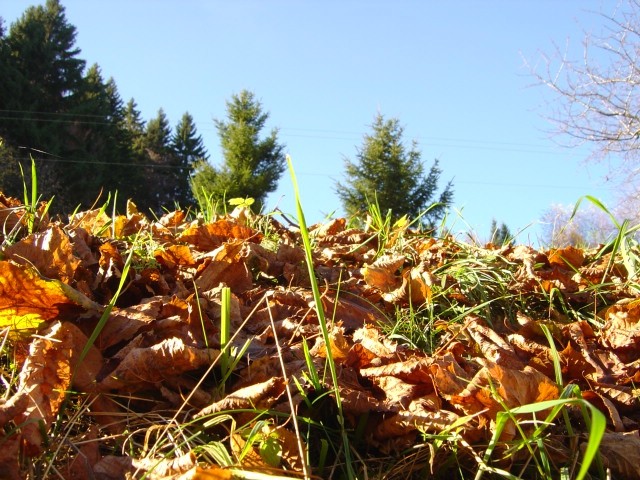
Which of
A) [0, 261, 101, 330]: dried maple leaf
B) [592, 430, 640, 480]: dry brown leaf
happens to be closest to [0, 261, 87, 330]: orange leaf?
[0, 261, 101, 330]: dried maple leaf

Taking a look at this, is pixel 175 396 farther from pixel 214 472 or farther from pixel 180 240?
pixel 180 240

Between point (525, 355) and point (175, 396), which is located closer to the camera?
point (175, 396)

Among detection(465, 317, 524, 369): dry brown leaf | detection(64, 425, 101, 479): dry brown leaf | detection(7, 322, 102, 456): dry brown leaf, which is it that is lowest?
detection(64, 425, 101, 479): dry brown leaf

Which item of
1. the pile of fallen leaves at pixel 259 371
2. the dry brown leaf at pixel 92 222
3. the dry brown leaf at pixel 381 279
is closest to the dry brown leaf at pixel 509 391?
the pile of fallen leaves at pixel 259 371

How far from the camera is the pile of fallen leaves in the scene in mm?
1035

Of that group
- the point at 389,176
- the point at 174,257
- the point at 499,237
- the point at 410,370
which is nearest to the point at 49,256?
the point at 174,257

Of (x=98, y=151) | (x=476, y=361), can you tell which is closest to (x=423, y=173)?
(x=98, y=151)

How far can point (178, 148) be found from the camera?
42.5m

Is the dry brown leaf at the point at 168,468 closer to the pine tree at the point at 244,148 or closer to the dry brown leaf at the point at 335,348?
the dry brown leaf at the point at 335,348

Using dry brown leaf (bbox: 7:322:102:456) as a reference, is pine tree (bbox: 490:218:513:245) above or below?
above

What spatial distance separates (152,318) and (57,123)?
31.8 m

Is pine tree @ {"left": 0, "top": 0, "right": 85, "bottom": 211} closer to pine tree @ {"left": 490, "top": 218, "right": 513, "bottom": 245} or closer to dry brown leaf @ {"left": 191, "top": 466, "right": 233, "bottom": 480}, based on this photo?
pine tree @ {"left": 490, "top": 218, "right": 513, "bottom": 245}

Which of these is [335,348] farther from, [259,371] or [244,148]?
[244,148]

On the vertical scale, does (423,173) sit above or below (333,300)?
above
